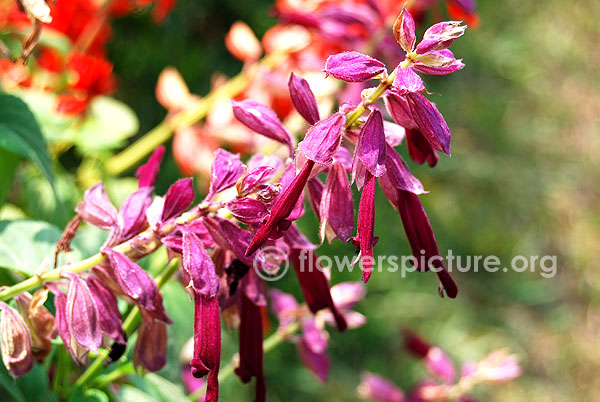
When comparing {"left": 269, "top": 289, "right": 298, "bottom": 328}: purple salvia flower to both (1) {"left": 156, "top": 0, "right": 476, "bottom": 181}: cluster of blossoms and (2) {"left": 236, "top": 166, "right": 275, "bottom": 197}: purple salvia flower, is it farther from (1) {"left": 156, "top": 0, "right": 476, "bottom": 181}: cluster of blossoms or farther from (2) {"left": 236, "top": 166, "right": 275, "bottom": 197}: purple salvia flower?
(2) {"left": 236, "top": 166, "right": 275, "bottom": 197}: purple salvia flower

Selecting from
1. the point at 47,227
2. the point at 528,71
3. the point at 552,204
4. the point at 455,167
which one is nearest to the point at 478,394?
the point at 455,167

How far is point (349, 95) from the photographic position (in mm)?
754

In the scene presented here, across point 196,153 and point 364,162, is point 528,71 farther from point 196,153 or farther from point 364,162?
point 364,162

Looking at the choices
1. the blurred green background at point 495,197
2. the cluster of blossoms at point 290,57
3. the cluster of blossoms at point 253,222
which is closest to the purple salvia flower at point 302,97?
the cluster of blossoms at point 253,222

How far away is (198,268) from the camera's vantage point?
0.34 metres

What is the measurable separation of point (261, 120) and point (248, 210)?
0.07 m

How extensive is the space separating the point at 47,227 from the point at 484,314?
6.73 feet

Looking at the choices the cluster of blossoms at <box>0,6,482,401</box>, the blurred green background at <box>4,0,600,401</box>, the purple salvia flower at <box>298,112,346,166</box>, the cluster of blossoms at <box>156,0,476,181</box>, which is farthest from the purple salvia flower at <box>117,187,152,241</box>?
the blurred green background at <box>4,0,600,401</box>

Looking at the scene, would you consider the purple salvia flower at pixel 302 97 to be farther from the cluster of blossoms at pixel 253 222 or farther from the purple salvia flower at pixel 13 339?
the purple salvia flower at pixel 13 339

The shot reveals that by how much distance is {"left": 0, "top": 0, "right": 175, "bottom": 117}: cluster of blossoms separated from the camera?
2.40 feet

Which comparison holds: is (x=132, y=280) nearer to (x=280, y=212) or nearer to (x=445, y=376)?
(x=280, y=212)

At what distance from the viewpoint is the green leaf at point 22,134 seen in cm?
45

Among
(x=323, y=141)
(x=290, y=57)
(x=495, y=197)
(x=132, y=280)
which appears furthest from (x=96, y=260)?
(x=495, y=197)

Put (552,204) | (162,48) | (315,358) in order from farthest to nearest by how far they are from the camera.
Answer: (552,204)
(162,48)
(315,358)
